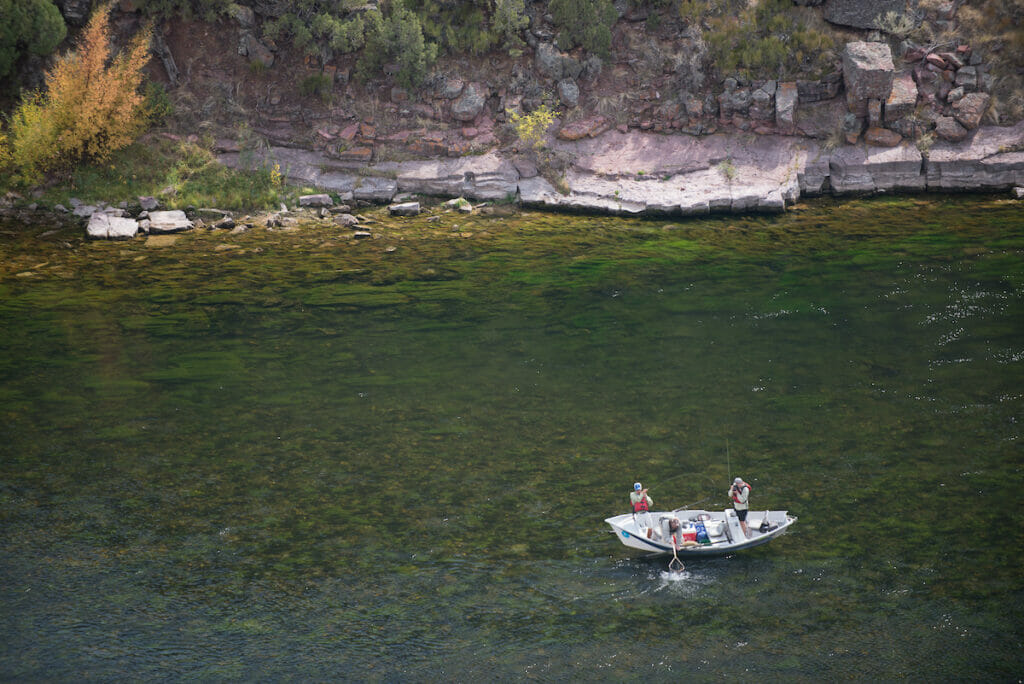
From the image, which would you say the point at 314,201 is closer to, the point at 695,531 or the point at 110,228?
the point at 110,228

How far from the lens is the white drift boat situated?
18.0m

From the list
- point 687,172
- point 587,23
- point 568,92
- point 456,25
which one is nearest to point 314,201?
point 456,25

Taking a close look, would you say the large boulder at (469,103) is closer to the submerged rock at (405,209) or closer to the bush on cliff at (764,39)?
the submerged rock at (405,209)

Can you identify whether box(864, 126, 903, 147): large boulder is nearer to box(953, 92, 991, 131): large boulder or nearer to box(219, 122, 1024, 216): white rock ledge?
box(219, 122, 1024, 216): white rock ledge

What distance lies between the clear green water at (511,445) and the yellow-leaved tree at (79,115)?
295 cm

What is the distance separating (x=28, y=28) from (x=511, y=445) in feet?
81.4

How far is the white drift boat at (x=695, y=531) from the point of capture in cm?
1800

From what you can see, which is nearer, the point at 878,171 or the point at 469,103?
the point at 878,171

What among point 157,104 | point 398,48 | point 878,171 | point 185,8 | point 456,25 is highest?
point 185,8

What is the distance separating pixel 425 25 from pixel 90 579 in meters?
25.5

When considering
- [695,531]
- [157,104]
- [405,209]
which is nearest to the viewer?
[695,531]

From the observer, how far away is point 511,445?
71.6ft

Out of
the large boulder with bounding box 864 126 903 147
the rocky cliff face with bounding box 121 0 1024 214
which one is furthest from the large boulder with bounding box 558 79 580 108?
the large boulder with bounding box 864 126 903 147

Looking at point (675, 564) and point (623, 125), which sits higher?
point (623, 125)
